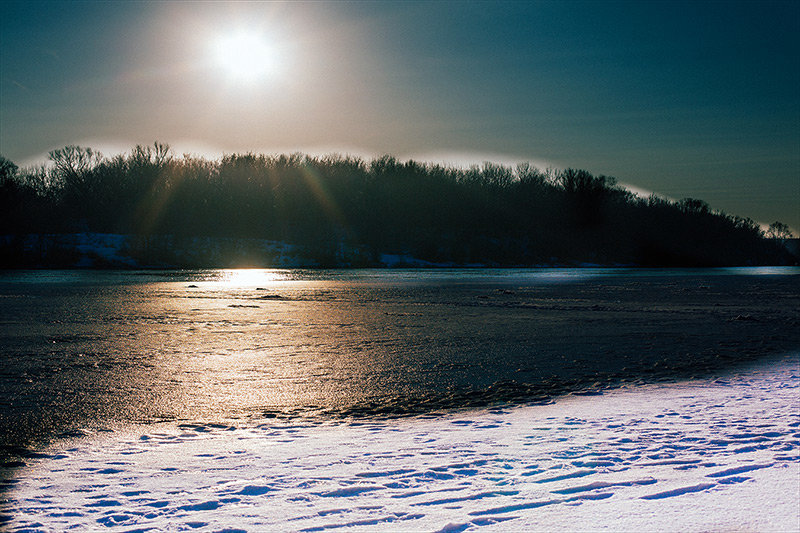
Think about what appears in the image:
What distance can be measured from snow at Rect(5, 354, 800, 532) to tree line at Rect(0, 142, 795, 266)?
66.3 meters

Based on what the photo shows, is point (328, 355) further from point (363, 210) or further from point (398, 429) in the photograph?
point (363, 210)

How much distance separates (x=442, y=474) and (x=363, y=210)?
272ft

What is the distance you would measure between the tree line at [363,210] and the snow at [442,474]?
2611 inches

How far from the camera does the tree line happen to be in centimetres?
7156

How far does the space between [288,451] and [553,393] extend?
268 centimetres

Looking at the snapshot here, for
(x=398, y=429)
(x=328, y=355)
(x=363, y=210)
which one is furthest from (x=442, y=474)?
(x=363, y=210)

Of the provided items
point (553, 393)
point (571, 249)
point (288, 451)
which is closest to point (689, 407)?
point (553, 393)

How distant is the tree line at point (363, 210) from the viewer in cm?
7156

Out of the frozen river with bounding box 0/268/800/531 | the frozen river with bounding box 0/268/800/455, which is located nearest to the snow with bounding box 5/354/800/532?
the frozen river with bounding box 0/268/800/531

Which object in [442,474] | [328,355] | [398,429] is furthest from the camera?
[328,355]

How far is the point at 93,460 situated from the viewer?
12.7 feet

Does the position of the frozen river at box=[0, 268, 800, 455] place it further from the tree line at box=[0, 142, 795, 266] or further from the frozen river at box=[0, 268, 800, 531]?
the tree line at box=[0, 142, 795, 266]

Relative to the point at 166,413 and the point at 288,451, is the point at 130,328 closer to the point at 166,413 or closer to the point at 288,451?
the point at 166,413

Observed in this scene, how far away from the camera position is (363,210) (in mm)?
86062
